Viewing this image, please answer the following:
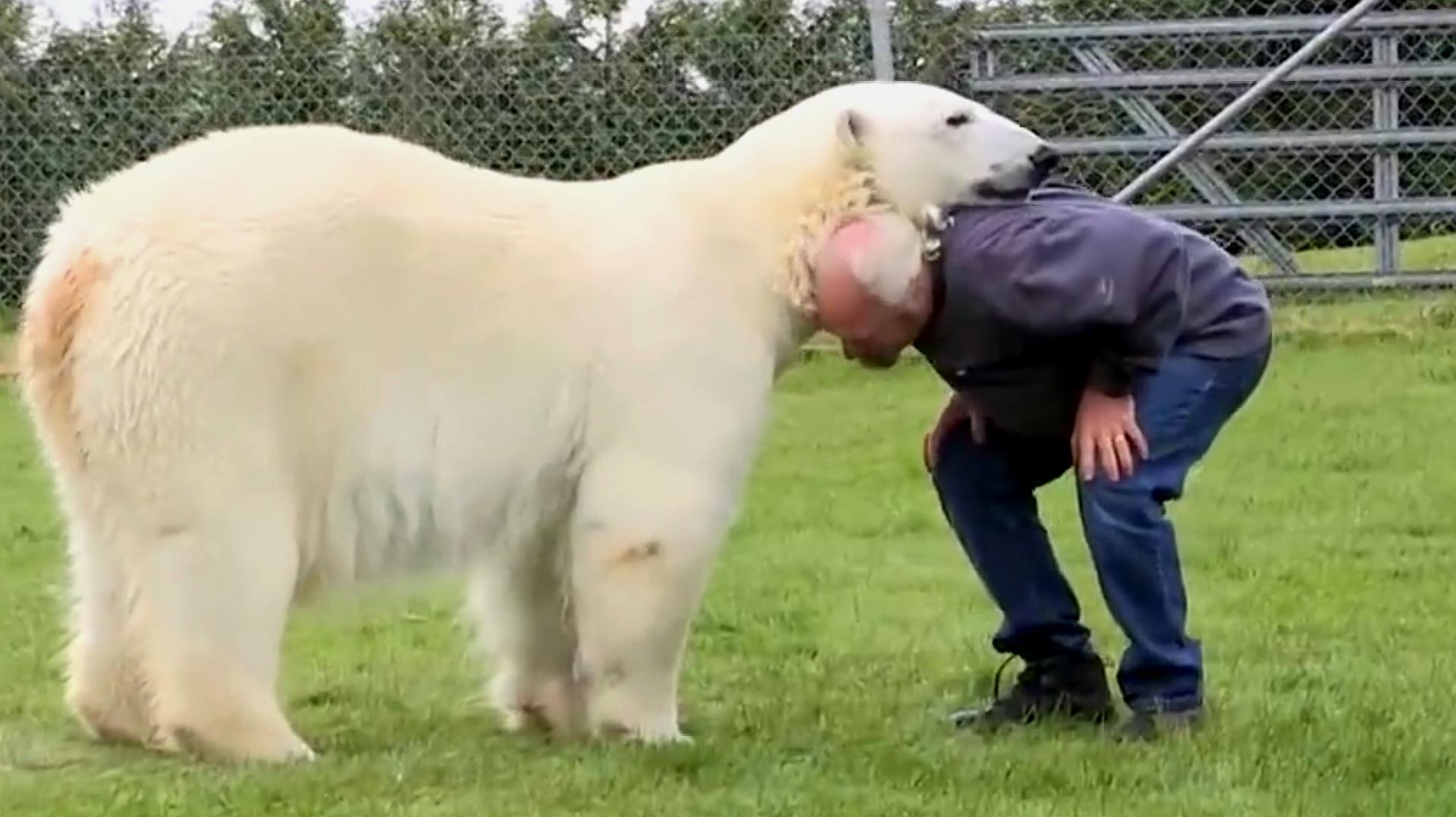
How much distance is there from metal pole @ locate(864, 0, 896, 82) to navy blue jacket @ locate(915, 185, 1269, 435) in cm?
658

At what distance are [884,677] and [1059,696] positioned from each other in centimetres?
56

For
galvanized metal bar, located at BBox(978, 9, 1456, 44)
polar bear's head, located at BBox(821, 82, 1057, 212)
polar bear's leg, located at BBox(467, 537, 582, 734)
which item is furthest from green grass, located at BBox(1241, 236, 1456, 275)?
polar bear's leg, located at BBox(467, 537, 582, 734)

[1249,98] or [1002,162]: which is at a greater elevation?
[1002,162]

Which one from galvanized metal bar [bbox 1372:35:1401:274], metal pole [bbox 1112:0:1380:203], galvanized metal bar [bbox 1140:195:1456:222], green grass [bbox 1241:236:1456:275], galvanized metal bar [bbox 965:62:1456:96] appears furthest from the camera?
green grass [bbox 1241:236:1456:275]

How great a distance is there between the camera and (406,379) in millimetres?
A: 4758

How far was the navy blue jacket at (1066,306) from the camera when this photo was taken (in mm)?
4672

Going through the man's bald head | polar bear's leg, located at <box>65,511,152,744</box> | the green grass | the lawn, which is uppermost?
the man's bald head

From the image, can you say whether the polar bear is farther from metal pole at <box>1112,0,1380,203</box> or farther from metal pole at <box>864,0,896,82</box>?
metal pole at <box>1112,0,1380,203</box>

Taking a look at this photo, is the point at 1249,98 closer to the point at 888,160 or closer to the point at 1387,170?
the point at 1387,170

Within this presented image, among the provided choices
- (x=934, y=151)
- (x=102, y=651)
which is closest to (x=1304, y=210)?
(x=934, y=151)

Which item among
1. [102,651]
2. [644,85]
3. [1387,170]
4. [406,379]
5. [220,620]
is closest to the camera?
[220,620]

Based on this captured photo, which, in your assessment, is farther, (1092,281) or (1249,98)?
(1249,98)

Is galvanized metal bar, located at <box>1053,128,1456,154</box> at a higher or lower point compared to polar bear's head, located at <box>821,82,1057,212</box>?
lower

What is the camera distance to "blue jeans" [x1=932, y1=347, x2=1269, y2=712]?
481 cm
